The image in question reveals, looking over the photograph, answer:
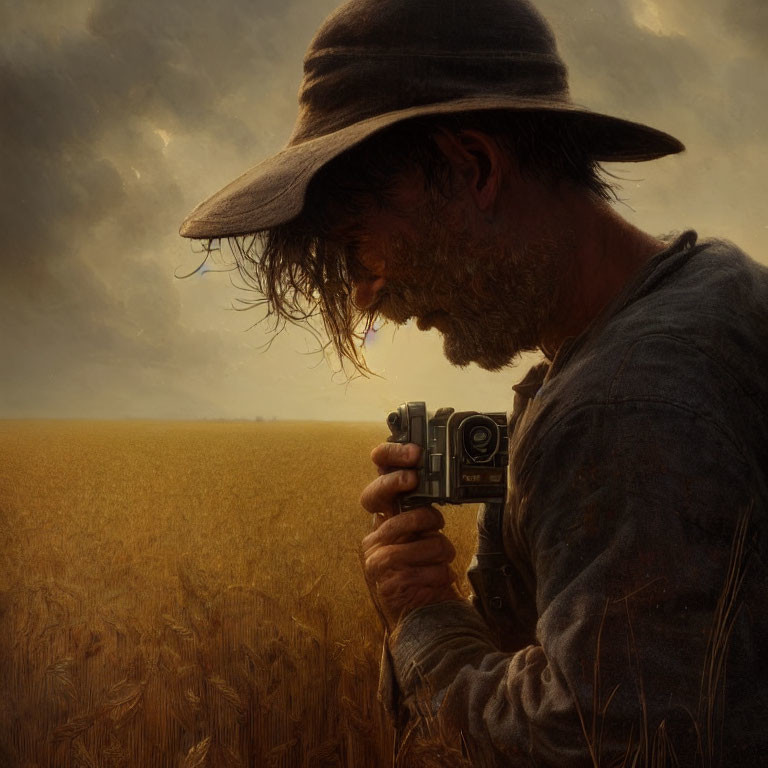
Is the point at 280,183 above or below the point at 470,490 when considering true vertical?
above

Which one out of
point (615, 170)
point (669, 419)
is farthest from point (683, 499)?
point (615, 170)

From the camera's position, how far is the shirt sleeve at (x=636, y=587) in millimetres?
1160

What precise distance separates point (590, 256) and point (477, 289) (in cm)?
25

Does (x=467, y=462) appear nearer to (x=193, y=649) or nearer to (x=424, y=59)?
(x=424, y=59)

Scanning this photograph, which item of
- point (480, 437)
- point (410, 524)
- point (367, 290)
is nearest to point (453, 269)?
point (367, 290)

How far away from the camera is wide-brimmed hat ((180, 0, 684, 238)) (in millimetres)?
1667

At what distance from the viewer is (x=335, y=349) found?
228cm

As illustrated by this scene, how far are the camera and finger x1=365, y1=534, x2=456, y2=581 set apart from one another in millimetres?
84

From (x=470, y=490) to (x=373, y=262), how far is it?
0.58 metres

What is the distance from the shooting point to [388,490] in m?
1.69

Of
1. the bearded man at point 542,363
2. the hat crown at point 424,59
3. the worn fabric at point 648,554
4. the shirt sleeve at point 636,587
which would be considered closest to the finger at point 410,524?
the bearded man at point 542,363

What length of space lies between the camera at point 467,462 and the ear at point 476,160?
473 millimetres

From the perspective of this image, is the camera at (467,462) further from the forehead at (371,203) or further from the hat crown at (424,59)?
the hat crown at (424,59)

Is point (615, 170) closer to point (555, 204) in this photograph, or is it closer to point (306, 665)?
point (555, 204)
